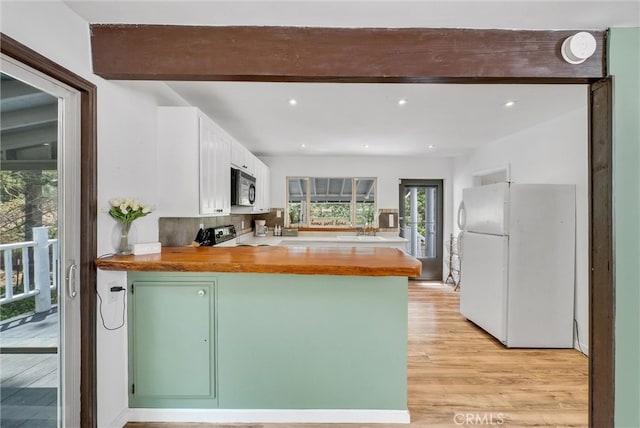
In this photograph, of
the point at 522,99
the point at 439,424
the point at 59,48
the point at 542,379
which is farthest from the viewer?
the point at 522,99

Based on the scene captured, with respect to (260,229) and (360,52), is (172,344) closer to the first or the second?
(360,52)

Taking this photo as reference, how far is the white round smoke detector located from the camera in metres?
1.52

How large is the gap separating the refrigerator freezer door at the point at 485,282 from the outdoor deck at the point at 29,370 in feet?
11.5

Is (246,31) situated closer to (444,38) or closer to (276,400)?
(444,38)

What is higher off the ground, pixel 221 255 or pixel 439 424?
pixel 221 255

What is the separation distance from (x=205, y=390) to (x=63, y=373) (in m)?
0.75

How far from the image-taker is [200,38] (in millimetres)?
1612

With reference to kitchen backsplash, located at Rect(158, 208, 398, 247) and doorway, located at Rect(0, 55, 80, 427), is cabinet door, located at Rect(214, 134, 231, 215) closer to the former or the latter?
kitchen backsplash, located at Rect(158, 208, 398, 247)

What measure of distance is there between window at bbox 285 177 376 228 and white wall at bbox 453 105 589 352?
7.20 ft

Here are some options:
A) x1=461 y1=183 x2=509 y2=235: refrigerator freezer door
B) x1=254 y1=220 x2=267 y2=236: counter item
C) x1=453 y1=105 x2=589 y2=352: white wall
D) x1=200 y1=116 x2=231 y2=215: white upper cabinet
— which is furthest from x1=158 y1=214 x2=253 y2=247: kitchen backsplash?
x1=453 y1=105 x2=589 y2=352: white wall

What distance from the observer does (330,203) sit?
18.5 feet

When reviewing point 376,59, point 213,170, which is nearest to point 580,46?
point 376,59

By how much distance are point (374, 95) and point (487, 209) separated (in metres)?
1.81

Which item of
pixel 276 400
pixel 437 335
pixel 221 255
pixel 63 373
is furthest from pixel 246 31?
pixel 437 335
